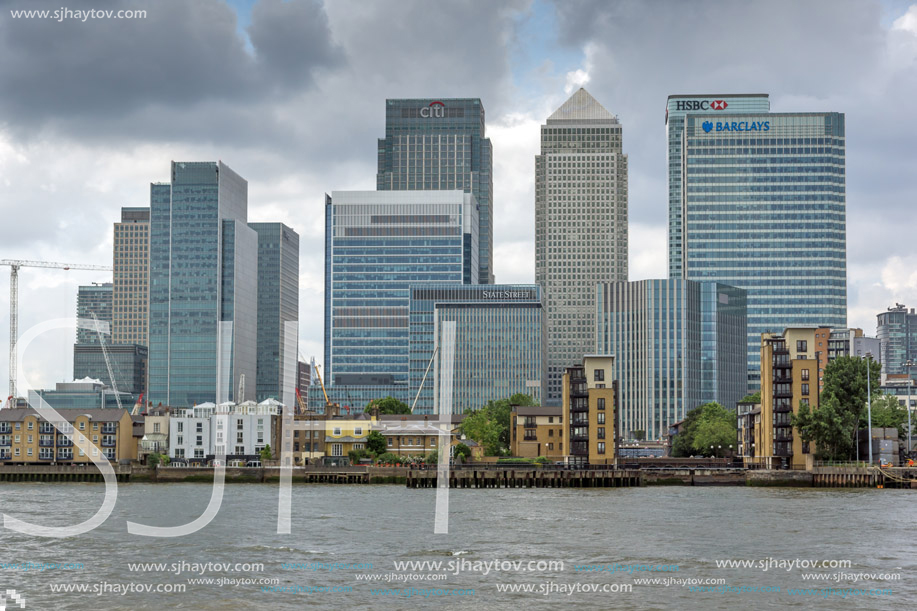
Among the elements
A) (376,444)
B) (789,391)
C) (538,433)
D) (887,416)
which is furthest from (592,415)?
(887,416)

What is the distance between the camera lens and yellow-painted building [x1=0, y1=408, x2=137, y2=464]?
543 feet

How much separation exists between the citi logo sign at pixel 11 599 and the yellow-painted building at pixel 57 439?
12249cm

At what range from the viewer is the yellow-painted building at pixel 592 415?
147 metres

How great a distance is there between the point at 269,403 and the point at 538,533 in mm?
125087

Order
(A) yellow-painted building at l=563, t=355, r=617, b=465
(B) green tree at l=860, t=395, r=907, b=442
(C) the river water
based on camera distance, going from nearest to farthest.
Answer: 1. (C) the river water
2. (A) yellow-painted building at l=563, t=355, r=617, b=465
3. (B) green tree at l=860, t=395, r=907, b=442

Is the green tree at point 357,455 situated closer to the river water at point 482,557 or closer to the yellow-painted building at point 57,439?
the yellow-painted building at point 57,439

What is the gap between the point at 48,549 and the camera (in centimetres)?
6103

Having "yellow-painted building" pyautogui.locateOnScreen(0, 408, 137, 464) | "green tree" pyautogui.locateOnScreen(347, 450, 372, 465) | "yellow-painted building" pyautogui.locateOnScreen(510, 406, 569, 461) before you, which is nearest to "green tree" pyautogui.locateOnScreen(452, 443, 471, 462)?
"yellow-painted building" pyautogui.locateOnScreen(510, 406, 569, 461)

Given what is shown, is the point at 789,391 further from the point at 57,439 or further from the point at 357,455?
the point at 57,439

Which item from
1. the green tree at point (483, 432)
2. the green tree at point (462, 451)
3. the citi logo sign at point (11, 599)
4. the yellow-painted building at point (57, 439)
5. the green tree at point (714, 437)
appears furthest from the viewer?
the green tree at point (714, 437)

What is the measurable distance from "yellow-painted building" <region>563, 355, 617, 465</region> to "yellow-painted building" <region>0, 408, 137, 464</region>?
70.8 metres

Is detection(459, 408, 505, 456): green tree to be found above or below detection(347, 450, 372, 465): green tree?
above

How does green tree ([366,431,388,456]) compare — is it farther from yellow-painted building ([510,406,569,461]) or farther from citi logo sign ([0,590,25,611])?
citi logo sign ([0,590,25,611])

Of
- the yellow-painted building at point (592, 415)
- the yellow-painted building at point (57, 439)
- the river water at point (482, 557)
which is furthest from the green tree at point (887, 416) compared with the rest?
the yellow-painted building at point (57, 439)
